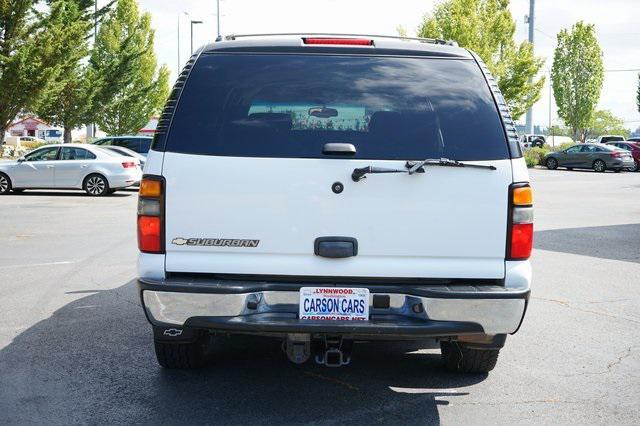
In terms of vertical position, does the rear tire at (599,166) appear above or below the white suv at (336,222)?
below

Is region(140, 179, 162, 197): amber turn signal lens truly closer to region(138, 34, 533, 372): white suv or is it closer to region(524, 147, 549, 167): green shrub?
region(138, 34, 533, 372): white suv

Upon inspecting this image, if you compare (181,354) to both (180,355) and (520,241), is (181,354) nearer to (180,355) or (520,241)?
(180,355)

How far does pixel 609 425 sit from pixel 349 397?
1439mm

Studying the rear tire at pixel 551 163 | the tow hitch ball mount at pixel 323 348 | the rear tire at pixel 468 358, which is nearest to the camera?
the tow hitch ball mount at pixel 323 348

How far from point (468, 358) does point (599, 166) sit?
120ft

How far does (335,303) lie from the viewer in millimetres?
4055

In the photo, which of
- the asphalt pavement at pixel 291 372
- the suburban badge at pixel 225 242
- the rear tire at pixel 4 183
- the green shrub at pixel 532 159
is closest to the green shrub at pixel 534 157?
the green shrub at pixel 532 159

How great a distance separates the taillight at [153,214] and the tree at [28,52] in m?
27.8

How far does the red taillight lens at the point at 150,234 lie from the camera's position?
4137 millimetres

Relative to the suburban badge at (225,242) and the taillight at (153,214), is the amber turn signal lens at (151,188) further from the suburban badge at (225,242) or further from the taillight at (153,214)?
the suburban badge at (225,242)

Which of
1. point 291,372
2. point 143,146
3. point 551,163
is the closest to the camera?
point 291,372

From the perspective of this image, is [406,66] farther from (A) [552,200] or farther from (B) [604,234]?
(A) [552,200]

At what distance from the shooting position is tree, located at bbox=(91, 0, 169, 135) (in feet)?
129

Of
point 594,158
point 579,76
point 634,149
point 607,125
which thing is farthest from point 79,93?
point 607,125
